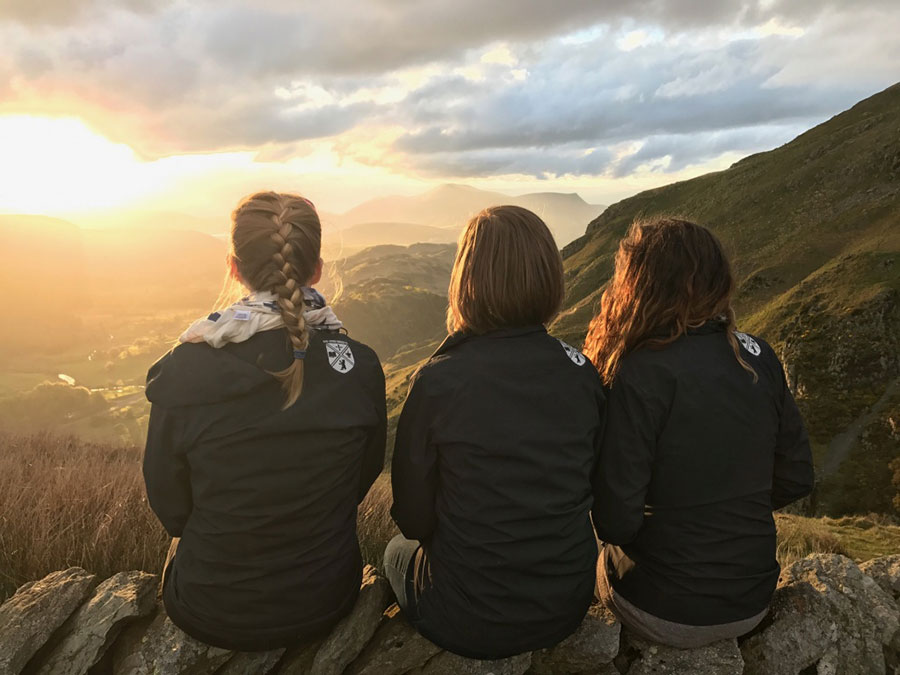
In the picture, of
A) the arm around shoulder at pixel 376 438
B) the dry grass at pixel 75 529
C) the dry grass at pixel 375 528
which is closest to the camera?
the arm around shoulder at pixel 376 438

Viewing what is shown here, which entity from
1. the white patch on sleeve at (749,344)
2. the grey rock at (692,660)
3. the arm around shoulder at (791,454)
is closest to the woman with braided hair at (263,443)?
the grey rock at (692,660)

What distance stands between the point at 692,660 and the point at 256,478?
283cm

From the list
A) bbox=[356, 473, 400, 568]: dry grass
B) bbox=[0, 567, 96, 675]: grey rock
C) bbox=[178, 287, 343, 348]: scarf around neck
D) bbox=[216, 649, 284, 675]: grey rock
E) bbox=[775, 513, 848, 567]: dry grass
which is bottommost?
bbox=[775, 513, 848, 567]: dry grass

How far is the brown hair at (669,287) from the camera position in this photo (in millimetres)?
3182

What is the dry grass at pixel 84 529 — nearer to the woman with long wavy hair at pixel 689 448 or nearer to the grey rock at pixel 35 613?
the grey rock at pixel 35 613

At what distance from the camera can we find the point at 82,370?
393ft

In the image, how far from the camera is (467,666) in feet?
→ 10.4

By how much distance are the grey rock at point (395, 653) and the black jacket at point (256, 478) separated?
41 centimetres

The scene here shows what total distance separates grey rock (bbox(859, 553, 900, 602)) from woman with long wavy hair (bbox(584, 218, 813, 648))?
1.20m

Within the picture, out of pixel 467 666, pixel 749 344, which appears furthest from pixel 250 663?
pixel 749 344

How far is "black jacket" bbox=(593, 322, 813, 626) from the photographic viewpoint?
303 centimetres

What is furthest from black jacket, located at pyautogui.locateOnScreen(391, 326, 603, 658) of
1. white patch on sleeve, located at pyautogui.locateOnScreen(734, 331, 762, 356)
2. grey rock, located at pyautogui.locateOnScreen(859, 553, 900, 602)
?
grey rock, located at pyautogui.locateOnScreen(859, 553, 900, 602)

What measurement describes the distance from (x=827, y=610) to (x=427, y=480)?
9.24 ft

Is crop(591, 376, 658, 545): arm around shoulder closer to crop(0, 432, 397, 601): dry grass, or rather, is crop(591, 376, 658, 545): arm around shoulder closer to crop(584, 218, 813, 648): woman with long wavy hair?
crop(584, 218, 813, 648): woman with long wavy hair
